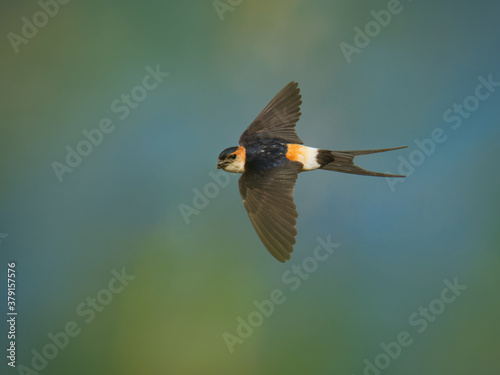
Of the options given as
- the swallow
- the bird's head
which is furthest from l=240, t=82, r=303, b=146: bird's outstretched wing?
the bird's head

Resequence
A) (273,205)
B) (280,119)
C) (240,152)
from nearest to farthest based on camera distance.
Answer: (273,205) < (240,152) < (280,119)

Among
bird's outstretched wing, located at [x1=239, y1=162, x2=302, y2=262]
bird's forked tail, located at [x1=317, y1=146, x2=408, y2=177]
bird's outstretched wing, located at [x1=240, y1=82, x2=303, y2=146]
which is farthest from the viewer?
bird's outstretched wing, located at [x1=240, y1=82, x2=303, y2=146]

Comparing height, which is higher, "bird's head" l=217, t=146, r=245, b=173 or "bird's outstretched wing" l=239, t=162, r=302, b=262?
"bird's head" l=217, t=146, r=245, b=173

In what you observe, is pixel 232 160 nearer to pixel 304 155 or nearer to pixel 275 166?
pixel 275 166

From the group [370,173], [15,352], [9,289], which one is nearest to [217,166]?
[370,173]

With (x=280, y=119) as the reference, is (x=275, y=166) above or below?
below

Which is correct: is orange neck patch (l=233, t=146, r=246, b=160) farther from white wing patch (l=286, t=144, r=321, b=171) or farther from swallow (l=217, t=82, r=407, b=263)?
white wing patch (l=286, t=144, r=321, b=171)

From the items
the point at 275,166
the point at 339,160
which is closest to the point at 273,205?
the point at 275,166
